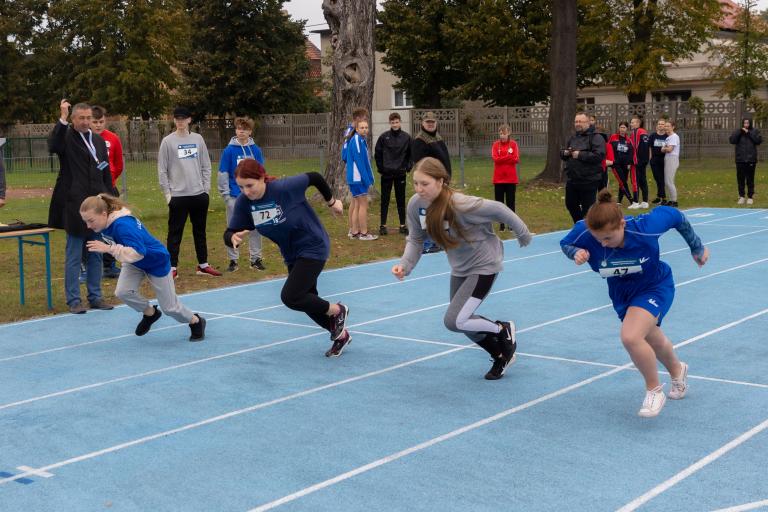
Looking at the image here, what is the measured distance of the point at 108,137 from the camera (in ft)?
41.6

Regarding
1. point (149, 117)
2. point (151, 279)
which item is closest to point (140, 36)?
point (149, 117)

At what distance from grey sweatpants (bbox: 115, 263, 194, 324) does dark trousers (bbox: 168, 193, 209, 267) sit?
11.2 ft

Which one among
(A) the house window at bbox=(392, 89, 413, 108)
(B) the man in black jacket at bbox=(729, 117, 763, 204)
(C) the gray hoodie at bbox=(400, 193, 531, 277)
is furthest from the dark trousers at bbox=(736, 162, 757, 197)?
(A) the house window at bbox=(392, 89, 413, 108)

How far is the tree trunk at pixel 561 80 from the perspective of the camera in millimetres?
26047

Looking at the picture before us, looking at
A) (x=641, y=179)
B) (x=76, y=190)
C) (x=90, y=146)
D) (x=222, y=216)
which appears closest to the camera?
(x=76, y=190)

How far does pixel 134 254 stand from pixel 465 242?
2743mm

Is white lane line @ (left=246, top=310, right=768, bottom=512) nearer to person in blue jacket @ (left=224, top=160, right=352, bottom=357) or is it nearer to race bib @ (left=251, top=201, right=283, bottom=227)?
person in blue jacket @ (left=224, top=160, right=352, bottom=357)

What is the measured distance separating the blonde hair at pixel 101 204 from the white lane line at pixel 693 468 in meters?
4.98

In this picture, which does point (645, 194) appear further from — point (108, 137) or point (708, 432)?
point (708, 432)

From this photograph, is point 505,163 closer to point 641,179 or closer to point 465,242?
point 641,179

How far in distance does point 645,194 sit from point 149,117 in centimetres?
4209

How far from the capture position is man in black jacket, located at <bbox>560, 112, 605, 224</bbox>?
47.3ft

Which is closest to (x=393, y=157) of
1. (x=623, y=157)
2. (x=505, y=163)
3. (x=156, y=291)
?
(x=505, y=163)

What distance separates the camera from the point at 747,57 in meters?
39.6
